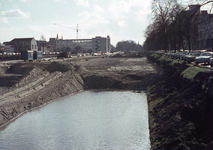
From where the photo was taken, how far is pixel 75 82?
35.9 m

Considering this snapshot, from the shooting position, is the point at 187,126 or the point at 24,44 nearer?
the point at 187,126

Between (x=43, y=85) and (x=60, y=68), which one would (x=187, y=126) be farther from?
(x=60, y=68)

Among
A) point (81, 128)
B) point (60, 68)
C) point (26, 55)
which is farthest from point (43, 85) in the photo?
point (26, 55)

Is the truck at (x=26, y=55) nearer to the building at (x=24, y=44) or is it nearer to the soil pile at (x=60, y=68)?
the soil pile at (x=60, y=68)

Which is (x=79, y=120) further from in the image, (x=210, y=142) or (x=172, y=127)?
(x=210, y=142)

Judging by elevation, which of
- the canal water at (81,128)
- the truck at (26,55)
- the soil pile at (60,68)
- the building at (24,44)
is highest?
the building at (24,44)

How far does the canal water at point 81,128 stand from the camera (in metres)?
14.2

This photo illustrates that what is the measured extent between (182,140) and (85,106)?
14.2m

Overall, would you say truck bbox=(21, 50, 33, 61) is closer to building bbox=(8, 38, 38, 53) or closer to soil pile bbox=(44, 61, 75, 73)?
soil pile bbox=(44, 61, 75, 73)

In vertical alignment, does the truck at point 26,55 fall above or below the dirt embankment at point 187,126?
above

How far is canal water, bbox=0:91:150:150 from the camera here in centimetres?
1423

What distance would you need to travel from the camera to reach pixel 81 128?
17219 millimetres

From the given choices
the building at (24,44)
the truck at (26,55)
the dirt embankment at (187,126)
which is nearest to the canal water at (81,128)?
the dirt embankment at (187,126)

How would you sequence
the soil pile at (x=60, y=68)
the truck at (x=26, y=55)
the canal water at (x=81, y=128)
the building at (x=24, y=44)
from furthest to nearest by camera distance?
the building at (x=24, y=44)
the truck at (x=26, y=55)
the soil pile at (x=60, y=68)
the canal water at (x=81, y=128)
